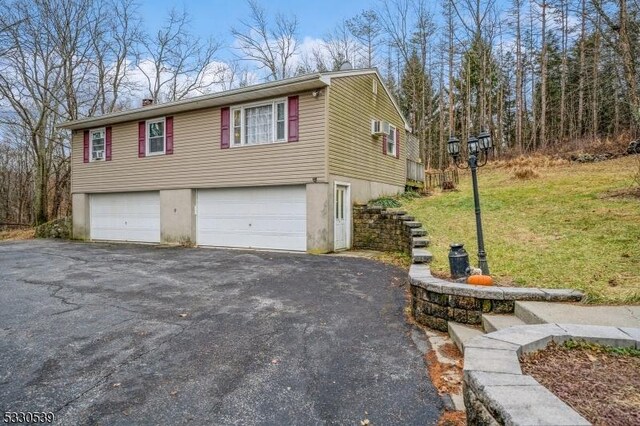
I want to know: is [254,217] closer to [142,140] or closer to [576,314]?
[142,140]

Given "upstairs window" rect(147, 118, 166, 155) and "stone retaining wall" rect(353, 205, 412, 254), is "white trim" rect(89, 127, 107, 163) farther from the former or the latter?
"stone retaining wall" rect(353, 205, 412, 254)

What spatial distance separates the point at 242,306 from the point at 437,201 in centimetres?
844

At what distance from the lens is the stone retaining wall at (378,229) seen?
30.1 ft

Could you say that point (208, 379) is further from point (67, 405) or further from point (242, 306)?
point (242, 306)

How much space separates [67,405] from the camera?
2.49 meters

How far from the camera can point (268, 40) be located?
22203mm

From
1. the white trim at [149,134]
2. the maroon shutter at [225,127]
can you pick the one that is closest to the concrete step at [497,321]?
the maroon shutter at [225,127]

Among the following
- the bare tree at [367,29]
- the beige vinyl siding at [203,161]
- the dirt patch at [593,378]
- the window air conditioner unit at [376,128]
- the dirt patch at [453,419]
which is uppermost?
the bare tree at [367,29]

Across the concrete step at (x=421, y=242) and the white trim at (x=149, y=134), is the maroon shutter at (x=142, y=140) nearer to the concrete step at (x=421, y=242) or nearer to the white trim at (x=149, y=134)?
the white trim at (x=149, y=134)


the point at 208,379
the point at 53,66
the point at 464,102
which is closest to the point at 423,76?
the point at 464,102

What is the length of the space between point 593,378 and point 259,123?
9417 millimetres

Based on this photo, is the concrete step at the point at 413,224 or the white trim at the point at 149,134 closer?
the concrete step at the point at 413,224

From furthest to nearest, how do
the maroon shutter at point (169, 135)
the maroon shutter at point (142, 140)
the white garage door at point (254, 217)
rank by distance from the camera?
the maroon shutter at point (142, 140)
the maroon shutter at point (169, 135)
the white garage door at point (254, 217)

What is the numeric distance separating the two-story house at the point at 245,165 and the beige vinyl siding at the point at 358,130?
3 cm
